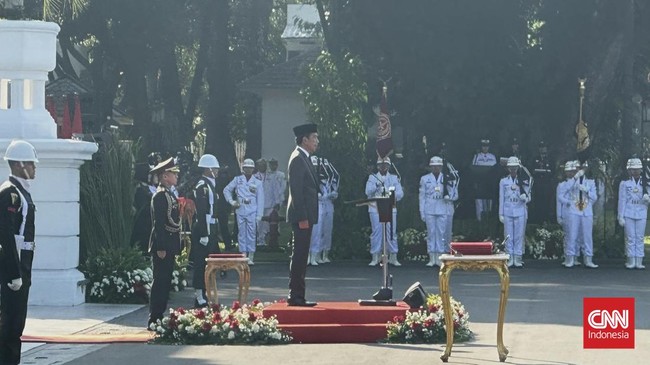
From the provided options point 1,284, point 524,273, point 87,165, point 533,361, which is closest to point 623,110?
point 524,273

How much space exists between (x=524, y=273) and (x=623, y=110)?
877 centimetres

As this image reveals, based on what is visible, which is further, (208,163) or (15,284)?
(208,163)

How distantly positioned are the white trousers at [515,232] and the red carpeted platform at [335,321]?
1159 cm

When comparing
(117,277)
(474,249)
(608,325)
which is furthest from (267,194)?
(474,249)

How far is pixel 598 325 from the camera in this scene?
1688 cm

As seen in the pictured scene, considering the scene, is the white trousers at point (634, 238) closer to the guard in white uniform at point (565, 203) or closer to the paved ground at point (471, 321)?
the paved ground at point (471, 321)

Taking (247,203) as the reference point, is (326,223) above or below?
below

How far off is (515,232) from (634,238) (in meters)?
2.20

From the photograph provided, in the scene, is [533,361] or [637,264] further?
[637,264]

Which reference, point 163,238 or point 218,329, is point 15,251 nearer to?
point 218,329

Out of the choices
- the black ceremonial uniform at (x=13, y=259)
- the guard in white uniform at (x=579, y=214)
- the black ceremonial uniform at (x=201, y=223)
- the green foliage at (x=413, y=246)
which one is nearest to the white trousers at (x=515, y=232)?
the guard in white uniform at (x=579, y=214)

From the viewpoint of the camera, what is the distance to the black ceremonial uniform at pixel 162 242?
59.5 ft

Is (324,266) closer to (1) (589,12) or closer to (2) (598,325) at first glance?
(1) (589,12)

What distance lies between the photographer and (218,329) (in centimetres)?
1670
